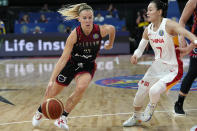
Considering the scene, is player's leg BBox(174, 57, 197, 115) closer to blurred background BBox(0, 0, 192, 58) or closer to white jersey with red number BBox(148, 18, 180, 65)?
white jersey with red number BBox(148, 18, 180, 65)

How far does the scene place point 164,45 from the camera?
15.0 ft

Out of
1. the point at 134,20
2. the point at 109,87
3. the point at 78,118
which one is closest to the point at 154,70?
the point at 78,118

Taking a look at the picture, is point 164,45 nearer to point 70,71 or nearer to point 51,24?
point 70,71

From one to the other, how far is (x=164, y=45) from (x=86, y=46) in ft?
3.54

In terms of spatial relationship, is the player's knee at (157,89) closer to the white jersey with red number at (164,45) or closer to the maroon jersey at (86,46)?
the white jersey with red number at (164,45)

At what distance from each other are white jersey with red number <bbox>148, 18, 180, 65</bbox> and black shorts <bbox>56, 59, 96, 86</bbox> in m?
1.01

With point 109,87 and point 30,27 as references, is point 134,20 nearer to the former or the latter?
point 30,27

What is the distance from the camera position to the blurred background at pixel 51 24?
16.2m

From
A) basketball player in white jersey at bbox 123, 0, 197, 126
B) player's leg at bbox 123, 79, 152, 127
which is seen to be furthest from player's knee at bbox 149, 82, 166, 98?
player's leg at bbox 123, 79, 152, 127

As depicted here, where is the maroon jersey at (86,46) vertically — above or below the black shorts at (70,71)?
above

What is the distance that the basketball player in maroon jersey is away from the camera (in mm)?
4695

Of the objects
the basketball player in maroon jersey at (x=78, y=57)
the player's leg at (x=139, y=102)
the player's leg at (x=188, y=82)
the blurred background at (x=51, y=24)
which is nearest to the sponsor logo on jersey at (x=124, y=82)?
the player's leg at (x=188, y=82)

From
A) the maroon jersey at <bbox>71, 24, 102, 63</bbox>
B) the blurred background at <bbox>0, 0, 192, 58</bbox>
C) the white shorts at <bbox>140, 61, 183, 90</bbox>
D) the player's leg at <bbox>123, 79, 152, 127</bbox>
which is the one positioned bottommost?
the blurred background at <bbox>0, 0, 192, 58</bbox>

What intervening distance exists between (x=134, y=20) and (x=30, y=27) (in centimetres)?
620
